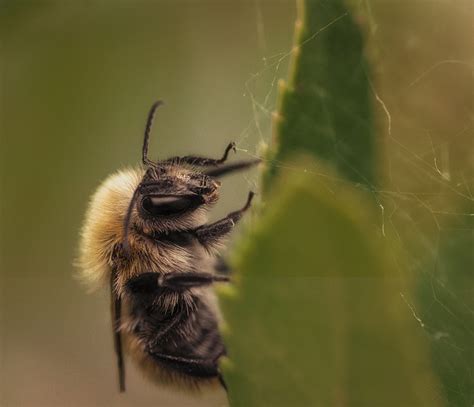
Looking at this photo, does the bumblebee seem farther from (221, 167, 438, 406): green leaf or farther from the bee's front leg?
(221, 167, 438, 406): green leaf

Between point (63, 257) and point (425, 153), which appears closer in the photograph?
point (425, 153)

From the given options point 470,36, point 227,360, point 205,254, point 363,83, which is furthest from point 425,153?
point 205,254

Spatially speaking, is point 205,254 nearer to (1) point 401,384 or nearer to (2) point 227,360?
(2) point 227,360

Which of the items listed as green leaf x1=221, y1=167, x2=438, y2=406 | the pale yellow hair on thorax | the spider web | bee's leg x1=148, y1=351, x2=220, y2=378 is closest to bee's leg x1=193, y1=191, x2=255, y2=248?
the pale yellow hair on thorax

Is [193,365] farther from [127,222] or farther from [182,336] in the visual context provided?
[127,222]

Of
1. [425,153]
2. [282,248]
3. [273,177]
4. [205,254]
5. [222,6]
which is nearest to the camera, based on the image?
[282,248]

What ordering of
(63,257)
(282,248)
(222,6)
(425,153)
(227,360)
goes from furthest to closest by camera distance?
(63,257)
(222,6)
(425,153)
(227,360)
(282,248)

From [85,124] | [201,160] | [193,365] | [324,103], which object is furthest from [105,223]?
[85,124]
